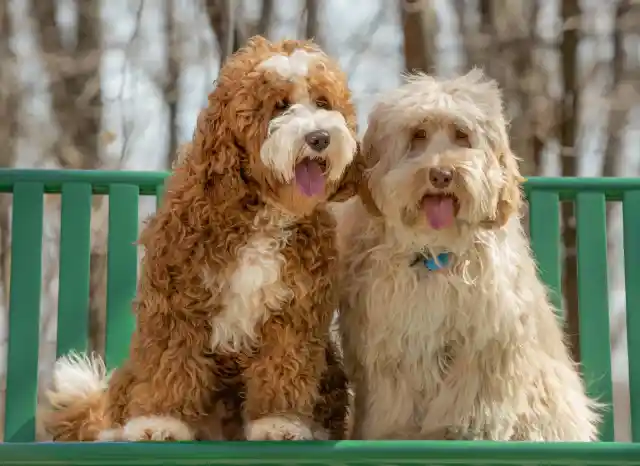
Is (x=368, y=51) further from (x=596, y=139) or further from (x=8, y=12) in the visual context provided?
(x=8, y=12)

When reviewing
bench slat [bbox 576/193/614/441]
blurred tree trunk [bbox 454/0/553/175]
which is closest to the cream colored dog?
bench slat [bbox 576/193/614/441]

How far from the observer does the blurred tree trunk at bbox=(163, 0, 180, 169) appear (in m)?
3.93

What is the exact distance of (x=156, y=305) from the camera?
6.02 ft

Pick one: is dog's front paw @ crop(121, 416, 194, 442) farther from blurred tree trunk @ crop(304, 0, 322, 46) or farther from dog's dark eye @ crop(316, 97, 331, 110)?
blurred tree trunk @ crop(304, 0, 322, 46)

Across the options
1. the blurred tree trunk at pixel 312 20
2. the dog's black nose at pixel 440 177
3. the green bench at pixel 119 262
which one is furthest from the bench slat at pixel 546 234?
the blurred tree trunk at pixel 312 20

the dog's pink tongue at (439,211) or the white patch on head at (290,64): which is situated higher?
the white patch on head at (290,64)

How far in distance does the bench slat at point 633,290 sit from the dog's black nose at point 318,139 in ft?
3.83

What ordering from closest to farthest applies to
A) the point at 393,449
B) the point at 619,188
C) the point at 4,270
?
1. the point at 393,449
2. the point at 619,188
3. the point at 4,270

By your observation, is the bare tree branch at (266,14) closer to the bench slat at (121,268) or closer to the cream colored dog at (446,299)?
the bench slat at (121,268)

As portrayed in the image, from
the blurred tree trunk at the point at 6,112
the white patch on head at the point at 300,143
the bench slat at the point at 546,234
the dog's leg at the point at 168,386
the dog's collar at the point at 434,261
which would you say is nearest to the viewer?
the white patch on head at the point at 300,143

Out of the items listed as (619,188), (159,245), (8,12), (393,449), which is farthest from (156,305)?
(8,12)

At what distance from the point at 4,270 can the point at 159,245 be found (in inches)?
87.3

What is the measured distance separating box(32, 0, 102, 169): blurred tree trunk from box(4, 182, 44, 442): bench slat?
4.60 ft

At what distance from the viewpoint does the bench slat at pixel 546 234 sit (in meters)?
2.52
